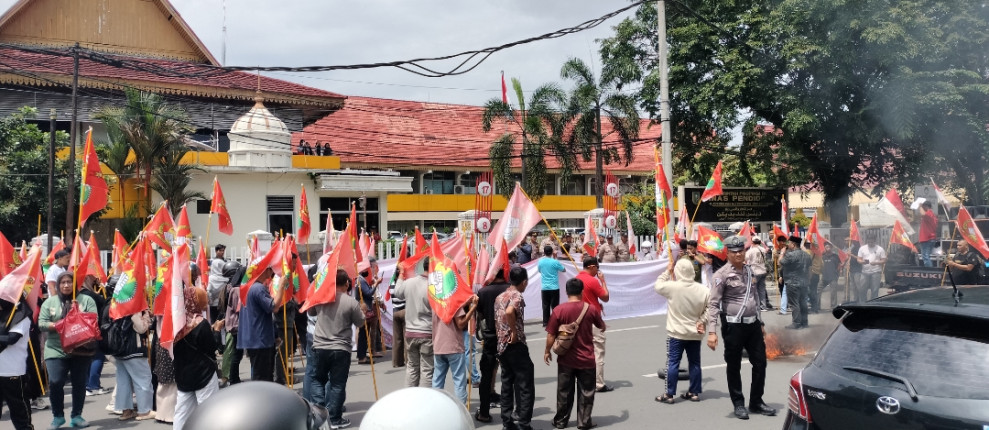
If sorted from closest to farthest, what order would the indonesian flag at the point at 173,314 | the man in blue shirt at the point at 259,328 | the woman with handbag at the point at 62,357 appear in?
the indonesian flag at the point at 173,314, the woman with handbag at the point at 62,357, the man in blue shirt at the point at 259,328

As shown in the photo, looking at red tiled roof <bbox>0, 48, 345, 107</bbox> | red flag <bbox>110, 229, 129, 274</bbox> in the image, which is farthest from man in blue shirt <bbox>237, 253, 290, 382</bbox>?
red tiled roof <bbox>0, 48, 345, 107</bbox>

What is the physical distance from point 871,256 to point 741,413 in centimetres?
834

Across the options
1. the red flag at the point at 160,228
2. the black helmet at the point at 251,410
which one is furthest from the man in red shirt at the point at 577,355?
the red flag at the point at 160,228

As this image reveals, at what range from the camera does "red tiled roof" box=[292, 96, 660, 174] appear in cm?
3819

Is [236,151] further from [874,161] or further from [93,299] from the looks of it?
[874,161]

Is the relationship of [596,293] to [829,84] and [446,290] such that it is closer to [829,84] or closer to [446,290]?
[446,290]

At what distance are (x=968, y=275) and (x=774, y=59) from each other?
1221cm

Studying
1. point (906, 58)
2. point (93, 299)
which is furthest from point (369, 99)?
point (93, 299)

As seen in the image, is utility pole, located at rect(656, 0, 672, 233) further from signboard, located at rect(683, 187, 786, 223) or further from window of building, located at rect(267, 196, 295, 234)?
window of building, located at rect(267, 196, 295, 234)

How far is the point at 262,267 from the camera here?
7.96 m

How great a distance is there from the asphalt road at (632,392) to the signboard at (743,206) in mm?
8811

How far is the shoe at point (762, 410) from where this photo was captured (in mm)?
7328

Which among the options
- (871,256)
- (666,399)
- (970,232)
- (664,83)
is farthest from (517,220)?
(664,83)

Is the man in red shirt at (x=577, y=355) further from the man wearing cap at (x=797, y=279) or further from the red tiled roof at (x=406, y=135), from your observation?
the red tiled roof at (x=406, y=135)
